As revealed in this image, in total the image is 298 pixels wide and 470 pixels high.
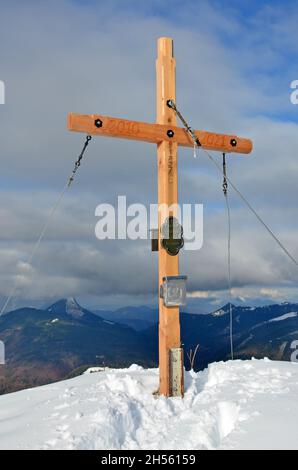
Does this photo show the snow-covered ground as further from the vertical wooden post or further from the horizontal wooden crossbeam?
the horizontal wooden crossbeam

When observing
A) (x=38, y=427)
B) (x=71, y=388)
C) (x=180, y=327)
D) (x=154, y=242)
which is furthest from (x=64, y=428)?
(x=154, y=242)

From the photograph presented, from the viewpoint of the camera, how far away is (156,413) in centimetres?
679

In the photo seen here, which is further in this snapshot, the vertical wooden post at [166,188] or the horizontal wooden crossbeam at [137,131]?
the vertical wooden post at [166,188]

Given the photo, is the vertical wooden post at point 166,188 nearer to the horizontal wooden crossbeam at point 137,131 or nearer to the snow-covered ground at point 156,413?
the horizontal wooden crossbeam at point 137,131

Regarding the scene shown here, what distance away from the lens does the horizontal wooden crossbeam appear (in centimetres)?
760

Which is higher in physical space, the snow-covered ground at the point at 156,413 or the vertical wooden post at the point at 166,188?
the vertical wooden post at the point at 166,188

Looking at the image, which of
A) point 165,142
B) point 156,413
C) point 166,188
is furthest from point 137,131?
point 156,413

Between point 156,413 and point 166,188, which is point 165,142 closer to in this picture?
point 166,188

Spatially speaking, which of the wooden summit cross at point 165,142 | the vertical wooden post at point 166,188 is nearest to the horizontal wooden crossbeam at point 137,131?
the wooden summit cross at point 165,142

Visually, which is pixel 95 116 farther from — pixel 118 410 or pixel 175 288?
pixel 118 410

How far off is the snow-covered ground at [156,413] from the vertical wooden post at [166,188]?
0.50 metres

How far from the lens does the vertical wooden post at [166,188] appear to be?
25.3ft

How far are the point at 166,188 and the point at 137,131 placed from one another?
1.11 m

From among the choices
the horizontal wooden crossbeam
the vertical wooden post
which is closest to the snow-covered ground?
the vertical wooden post
